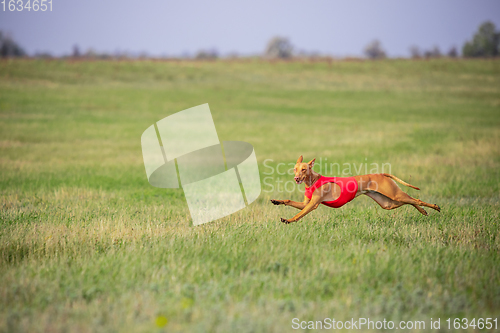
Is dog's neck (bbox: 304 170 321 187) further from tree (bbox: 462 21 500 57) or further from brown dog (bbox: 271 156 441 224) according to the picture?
tree (bbox: 462 21 500 57)

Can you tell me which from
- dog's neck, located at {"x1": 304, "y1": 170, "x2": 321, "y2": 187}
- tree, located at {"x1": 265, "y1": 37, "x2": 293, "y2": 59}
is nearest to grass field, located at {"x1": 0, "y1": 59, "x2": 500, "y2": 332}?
dog's neck, located at {"x1": 304, "y1": 170, "x2": 321, "y2": 187}

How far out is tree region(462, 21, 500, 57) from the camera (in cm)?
11112

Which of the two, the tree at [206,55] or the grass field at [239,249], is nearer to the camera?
the grass field at [239,249]

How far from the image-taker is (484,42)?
11244 cm

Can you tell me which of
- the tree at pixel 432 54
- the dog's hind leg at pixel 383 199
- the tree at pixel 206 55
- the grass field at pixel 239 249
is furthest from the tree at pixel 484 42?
the dog's hind leg at pixel 383 199

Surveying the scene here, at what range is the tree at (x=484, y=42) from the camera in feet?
365

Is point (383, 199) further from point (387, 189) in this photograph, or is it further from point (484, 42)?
point (484, 42)

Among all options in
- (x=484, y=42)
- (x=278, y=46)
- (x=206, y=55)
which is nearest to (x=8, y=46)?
(x=206, y=55)

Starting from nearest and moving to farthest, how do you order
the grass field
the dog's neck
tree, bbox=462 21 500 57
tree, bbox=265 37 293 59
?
the grass field → the dog's neck → tree, bbox=462 21 500 57 → tree, bbox=265 37 293 59

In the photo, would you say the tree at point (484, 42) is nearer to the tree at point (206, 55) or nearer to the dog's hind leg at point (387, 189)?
the tree at point (206, 55)

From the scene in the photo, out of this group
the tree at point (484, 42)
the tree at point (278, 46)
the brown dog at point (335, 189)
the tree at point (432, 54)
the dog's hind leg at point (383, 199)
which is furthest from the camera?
the tree at point (278, 46)

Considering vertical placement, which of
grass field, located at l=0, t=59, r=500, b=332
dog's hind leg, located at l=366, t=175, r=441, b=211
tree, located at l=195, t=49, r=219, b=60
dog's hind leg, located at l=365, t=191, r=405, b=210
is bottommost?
grass field, located at l=0, t=59, r=500, b=332

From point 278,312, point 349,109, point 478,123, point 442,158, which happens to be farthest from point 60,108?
point 278,312

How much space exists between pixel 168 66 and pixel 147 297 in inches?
2669
